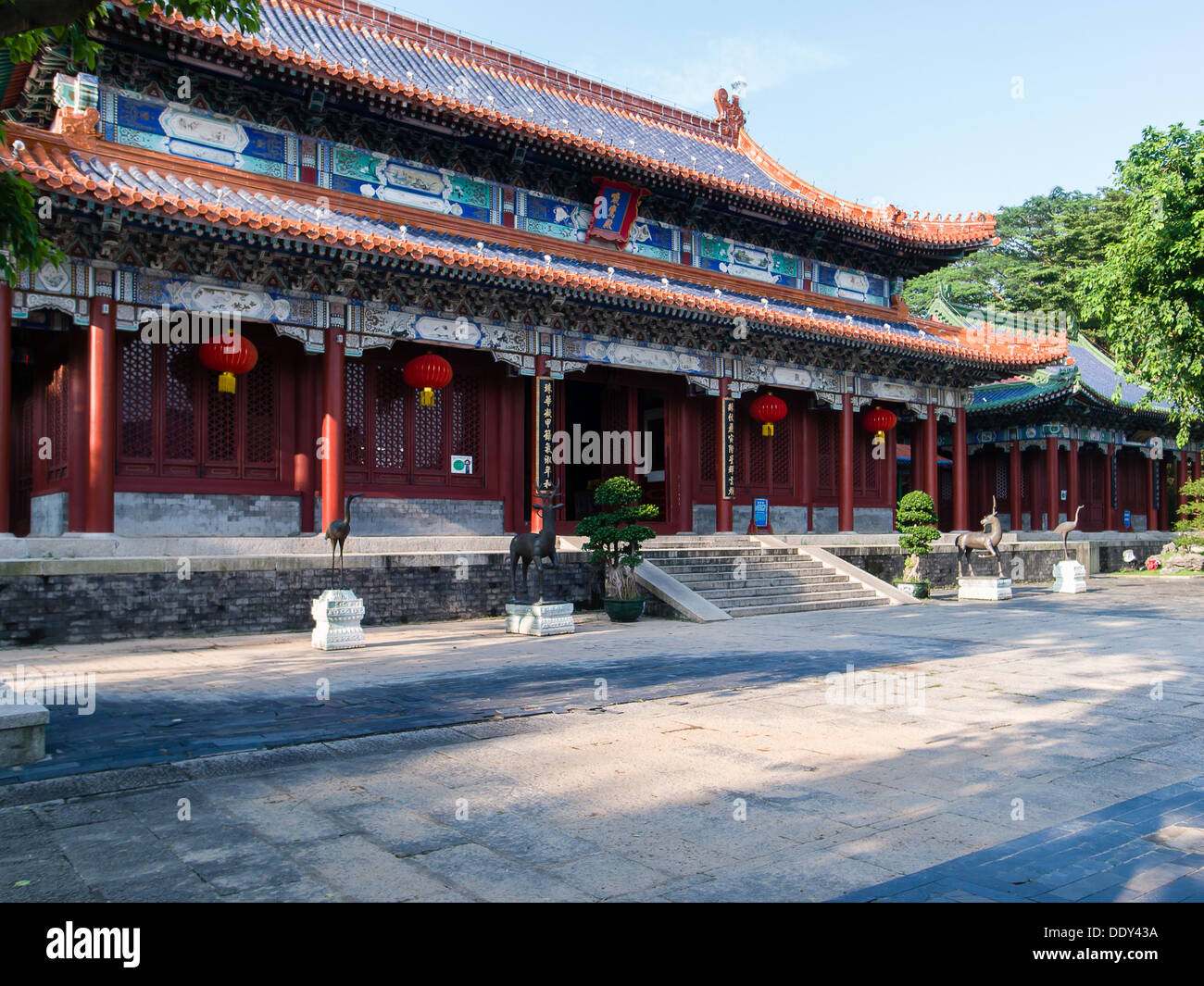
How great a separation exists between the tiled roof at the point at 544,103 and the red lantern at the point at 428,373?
354 cm

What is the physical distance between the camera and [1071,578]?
1678cm

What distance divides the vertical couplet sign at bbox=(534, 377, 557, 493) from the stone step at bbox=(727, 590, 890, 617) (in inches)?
138

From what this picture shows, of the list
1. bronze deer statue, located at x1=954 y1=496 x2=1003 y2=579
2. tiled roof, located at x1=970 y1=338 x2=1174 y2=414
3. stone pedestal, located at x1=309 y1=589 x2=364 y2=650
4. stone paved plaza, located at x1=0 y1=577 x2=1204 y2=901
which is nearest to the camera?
stone paved plaza, located at x1=0 y1=577 x2=1204 y2=901

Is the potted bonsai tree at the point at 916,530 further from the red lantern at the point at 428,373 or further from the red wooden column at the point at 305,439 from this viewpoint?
the red wooden column at the point at 305,439

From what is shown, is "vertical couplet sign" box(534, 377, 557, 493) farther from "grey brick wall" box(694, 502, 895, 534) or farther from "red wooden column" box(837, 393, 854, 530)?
"red wooden column" box(837, 393, 854, 530)

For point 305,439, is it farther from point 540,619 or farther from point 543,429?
point 540,619

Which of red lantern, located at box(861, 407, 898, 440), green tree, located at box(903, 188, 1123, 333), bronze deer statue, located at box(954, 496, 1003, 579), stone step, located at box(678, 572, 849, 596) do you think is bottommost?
stone step, located at box(678, 572, 849, 596)

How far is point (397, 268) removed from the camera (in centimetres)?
1134

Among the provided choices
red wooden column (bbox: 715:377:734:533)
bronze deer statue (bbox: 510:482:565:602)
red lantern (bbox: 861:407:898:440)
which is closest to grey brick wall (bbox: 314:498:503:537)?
bronze deer statue (bbox: 510:482:565:602)

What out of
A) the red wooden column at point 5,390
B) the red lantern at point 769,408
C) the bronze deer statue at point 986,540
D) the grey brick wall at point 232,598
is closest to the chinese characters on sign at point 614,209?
the red lantern at point 769,408

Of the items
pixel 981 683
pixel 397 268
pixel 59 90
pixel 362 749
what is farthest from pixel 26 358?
pixel 981 683

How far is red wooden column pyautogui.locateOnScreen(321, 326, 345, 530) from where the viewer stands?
11.5m

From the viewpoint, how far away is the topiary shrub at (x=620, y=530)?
11914mm

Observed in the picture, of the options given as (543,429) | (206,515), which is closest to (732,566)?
(543,429)
